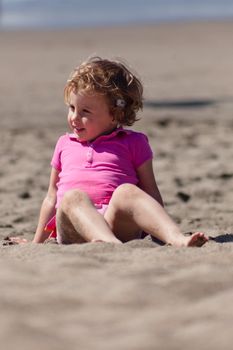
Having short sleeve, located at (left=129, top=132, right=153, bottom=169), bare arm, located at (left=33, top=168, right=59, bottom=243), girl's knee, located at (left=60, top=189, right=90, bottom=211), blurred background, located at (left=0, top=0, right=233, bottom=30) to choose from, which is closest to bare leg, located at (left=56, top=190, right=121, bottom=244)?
girl's knee, located at (left=60, top=189, right=90, bottom=211)

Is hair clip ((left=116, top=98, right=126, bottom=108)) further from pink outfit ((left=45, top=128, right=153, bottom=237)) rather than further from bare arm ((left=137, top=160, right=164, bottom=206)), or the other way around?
bare arm ((left=137, top=160, right=164, bottom=206))

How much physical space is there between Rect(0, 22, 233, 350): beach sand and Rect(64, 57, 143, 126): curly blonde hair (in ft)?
2.57

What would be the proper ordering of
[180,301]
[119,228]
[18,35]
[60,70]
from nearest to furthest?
[180,301] < [119,228] < [60,70] < [18,35]

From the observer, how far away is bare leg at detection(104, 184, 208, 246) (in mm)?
4410

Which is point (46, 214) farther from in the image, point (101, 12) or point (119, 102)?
point (101, 12)

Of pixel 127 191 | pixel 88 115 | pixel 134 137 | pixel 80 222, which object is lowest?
pixel 80 222

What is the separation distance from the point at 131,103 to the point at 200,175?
2733mm

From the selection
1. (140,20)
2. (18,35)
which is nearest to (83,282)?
(18,35)

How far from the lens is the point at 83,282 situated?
3.75 m

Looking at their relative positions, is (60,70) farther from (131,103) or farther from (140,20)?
(140,20)

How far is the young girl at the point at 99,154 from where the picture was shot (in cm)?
470

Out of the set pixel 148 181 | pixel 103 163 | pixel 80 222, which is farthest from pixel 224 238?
pixel 80 222

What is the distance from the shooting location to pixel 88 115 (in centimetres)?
492

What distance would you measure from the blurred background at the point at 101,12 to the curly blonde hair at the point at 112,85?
79.2ft
